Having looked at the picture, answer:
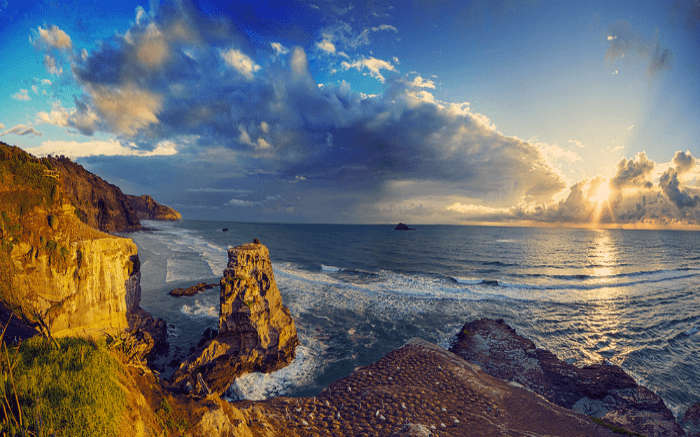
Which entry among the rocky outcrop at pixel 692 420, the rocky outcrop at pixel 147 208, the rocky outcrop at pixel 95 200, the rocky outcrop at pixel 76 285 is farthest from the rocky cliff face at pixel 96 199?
the rocky outcrop at pixel 147 208

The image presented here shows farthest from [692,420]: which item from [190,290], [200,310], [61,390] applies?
[190,290]

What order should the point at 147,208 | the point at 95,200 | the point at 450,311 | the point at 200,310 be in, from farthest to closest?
the point at 147,208
the point at 95,200
the point at 450,311
the point at 200,310

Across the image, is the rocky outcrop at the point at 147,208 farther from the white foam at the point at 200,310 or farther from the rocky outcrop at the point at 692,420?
the rocky outcrop at the point at 692,420

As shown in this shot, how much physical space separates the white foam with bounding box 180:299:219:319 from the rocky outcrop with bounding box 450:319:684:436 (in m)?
19.3

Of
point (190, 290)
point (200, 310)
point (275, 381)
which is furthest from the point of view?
point (190, 290)

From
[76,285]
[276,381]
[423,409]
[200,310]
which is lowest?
[276,381]

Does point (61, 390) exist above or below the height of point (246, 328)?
above

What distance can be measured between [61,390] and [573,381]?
2047cm

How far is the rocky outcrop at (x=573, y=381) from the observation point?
37.0 feet

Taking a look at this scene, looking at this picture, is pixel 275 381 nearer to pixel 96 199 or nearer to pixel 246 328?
pixel 246 328

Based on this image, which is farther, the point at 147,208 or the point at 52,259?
the point at 147,208

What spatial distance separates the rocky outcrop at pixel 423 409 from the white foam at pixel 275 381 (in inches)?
107

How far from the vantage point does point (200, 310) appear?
21812mm

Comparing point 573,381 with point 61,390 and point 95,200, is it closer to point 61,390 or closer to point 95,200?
point 61,390
